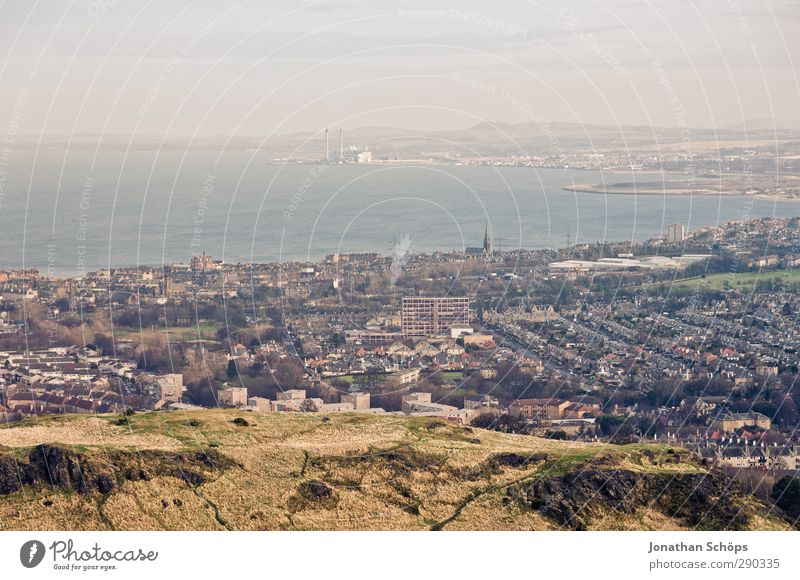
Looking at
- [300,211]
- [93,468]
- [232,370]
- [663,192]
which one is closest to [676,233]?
[663,192]

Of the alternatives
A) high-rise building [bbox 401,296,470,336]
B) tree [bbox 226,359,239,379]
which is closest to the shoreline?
high-rise building [bbox 401,296,470,336]

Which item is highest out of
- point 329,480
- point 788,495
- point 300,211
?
point 300,211

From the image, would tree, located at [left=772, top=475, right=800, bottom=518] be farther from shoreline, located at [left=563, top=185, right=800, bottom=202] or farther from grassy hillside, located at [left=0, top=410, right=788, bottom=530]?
shoreline, located at [left=563, top=185, right=800, bottom=202]

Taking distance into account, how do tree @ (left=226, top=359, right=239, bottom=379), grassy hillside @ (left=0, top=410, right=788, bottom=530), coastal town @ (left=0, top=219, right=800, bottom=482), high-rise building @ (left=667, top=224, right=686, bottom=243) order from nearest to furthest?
grassy hillside @ (left=0, top=410, right=788, bottom=530)
coastal town @ (left=0, top=219, right=800, bottom=482)
tree @ (left=226, top=359, right=239, bottom=379)
high-rise building @ (left=667, top=224, right=686, bottom=243)

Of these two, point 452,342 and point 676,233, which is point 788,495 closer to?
point 452,342

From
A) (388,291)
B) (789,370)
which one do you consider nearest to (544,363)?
(789,370)
